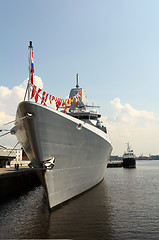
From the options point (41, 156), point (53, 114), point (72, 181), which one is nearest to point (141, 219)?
point (72, 181)

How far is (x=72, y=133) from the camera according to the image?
10539mm

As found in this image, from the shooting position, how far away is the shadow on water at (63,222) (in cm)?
750

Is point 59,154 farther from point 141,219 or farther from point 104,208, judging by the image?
point 141,219

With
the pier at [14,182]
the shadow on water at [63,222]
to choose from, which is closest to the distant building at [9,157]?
the pier at [14,182]

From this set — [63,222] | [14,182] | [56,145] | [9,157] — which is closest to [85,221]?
[63,222]

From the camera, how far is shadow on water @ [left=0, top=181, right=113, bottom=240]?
24.6ft

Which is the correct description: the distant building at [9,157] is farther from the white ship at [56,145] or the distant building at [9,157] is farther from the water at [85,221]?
the water at [85,221]

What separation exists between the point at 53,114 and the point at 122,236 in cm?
601

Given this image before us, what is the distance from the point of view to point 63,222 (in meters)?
8.57

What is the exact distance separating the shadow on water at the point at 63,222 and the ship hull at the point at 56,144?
2.57 feet

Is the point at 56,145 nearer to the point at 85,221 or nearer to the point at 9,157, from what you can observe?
the point at 85,221

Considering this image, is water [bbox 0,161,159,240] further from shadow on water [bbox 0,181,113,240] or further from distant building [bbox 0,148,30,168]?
distant building [bbox 0,148,30,168]

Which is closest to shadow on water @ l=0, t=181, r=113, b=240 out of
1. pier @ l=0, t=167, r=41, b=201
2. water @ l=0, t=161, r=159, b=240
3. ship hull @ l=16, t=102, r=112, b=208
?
water @ l=0, t=161, r=159, b=240

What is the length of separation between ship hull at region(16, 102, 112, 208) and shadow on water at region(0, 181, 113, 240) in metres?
0.78
